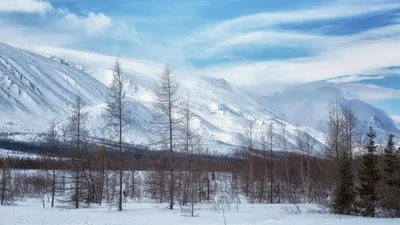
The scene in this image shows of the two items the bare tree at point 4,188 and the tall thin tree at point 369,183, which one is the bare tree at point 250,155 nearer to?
the tall thin tree at point 369,183

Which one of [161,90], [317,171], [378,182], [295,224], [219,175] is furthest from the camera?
[219,175]

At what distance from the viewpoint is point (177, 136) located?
4175cm

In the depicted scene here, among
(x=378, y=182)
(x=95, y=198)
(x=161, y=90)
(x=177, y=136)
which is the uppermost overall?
(x=161, y=90)

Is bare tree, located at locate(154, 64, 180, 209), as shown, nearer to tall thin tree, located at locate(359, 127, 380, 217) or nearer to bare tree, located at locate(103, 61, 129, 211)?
bare tree, located at locate(103, 61, 129, 211)

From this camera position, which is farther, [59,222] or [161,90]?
[161,90]

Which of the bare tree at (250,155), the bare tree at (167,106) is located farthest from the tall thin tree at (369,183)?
the bare tree at (250,155)

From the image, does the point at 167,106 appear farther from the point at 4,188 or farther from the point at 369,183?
the point at 4,188

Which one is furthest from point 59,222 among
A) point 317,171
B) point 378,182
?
point 317,171

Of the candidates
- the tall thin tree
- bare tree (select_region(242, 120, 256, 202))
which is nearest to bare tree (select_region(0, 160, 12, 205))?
bare tree (select_region(242, 120, 256, 202))

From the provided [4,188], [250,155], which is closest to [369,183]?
[250,155]

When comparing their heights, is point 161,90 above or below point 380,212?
above

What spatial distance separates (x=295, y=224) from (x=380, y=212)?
10477 mm

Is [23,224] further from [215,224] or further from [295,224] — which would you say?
[295,224]

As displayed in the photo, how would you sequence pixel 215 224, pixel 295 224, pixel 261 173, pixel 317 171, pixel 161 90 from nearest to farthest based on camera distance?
pixel 295 224 → pixel 215 224 → pixel 161 90 → pixel 261 173 → pixel 317 171
